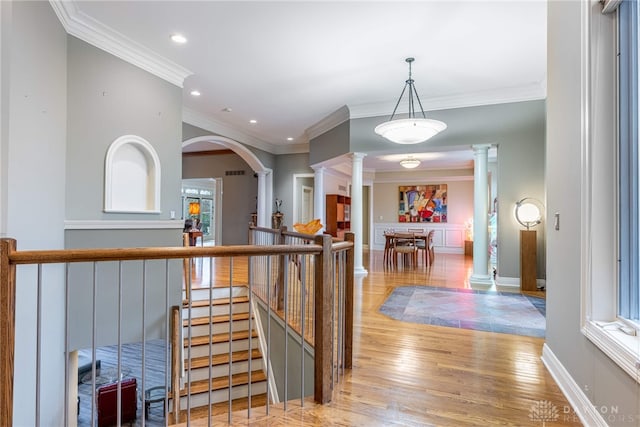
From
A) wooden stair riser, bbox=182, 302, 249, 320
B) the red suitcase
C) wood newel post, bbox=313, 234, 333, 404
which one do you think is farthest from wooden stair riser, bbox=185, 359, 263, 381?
wood newel post, bbox=313, 234, 333, 404

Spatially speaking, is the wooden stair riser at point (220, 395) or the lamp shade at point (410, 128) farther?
the wooden stair riser at point (220, 395)

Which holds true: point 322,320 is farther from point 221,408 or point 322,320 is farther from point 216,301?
point 216,301

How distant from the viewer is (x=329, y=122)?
628 centimetres

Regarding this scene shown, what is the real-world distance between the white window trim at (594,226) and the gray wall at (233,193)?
7.73 m

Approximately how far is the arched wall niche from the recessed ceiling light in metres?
1.18

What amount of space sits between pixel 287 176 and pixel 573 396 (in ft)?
23.6

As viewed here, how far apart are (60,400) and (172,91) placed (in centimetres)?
364

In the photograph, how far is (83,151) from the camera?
3.23 m

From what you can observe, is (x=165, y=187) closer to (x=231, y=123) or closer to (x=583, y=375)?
(x=231, y=123)

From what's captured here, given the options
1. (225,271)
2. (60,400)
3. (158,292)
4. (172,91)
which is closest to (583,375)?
(158,292)

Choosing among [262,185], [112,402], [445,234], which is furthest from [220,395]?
[445,234]

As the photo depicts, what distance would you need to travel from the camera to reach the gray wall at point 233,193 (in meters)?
8.75

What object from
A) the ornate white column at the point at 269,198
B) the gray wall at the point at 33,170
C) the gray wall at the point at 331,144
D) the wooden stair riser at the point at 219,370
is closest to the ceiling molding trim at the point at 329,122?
the gray wall at the point at 331,144

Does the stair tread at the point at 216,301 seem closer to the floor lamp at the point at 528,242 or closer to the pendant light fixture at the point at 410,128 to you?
the pendant light fixture at the point at 410,128
